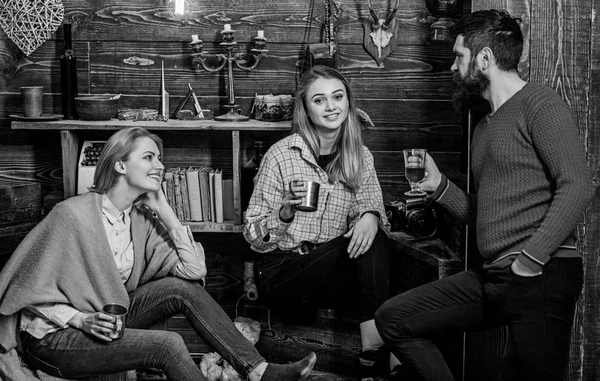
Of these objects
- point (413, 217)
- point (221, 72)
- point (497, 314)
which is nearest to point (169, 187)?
point (221, 72)

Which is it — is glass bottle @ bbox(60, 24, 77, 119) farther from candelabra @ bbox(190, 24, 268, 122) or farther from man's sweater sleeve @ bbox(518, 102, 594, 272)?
man's sweater sleeve @ bbox(518, 102, 594, 272)

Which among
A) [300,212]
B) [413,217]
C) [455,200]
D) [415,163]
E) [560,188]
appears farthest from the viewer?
[413,217]

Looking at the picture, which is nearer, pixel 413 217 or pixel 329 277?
pixel 329 277

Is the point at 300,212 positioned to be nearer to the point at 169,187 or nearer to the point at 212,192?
the point at 212,192

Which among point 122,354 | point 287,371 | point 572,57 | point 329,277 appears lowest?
point 287,371

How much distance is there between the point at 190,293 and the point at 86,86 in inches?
→ 58.4

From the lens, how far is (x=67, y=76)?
401cm

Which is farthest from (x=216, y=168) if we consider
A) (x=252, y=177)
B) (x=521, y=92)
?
(x=521, y=92)

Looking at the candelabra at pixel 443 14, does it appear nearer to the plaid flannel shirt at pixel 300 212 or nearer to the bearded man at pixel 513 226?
the plaid flannel shirt at pixel 300 212

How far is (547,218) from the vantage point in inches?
105

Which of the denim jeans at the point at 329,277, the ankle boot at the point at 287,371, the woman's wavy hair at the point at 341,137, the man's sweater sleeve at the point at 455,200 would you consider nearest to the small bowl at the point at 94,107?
the woman's wavy hair at the point at 341,137

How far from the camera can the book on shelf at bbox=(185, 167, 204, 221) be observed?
3.99m

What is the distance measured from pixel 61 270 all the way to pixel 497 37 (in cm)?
174

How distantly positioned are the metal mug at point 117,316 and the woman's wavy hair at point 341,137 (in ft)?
4.15
